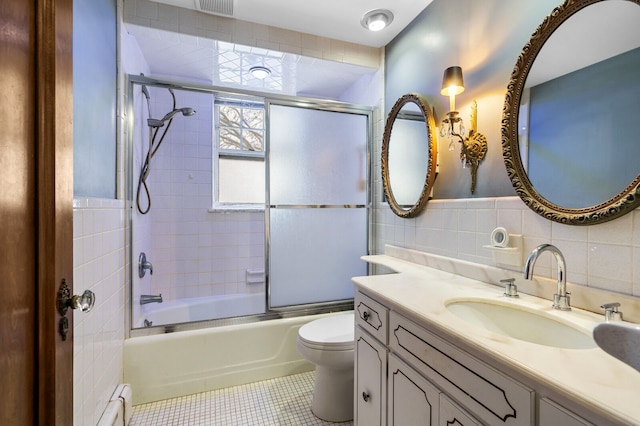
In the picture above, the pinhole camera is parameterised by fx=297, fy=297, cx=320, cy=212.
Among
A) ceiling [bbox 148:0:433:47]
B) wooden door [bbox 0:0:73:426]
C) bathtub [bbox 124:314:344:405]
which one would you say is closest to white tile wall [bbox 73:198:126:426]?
bathtub [bbox 124:314:344:405]

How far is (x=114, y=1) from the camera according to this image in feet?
5.54

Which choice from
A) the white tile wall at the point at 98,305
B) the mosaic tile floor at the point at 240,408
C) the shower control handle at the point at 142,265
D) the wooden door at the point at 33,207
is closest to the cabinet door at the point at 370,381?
the mosaic tile floor at the point at 240,408

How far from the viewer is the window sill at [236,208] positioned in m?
2.90

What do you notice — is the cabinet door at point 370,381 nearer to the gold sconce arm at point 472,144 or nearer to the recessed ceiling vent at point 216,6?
the gold sconce arm at point 472,144

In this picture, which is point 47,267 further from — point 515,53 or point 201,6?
point 201,6

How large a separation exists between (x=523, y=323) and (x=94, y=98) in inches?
79.0

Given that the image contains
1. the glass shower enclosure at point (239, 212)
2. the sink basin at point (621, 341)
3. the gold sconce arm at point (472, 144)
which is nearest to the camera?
the sink basin at point (621, 341)

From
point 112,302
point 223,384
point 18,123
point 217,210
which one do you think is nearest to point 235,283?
point 217,210

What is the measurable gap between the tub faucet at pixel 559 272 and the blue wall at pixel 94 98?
1676mm

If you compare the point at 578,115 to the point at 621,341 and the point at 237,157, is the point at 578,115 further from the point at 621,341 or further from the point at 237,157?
the point at 237,157

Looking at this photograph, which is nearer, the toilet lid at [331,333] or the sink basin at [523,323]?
the sink basin at [523,323]

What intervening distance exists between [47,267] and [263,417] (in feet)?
5.04

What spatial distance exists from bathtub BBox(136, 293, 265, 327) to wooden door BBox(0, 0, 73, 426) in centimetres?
194

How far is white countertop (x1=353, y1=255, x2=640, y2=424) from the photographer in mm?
543
